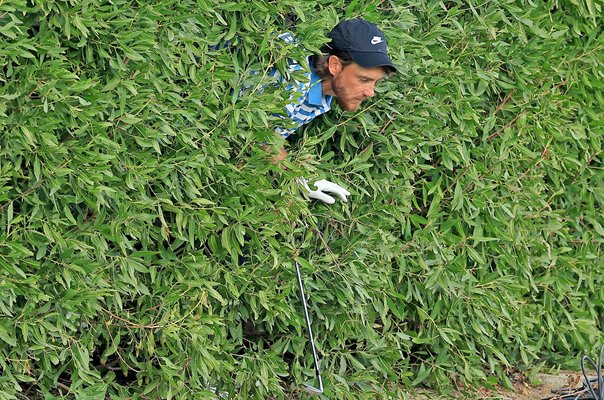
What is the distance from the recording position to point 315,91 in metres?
5.18

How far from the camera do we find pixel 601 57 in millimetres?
6637

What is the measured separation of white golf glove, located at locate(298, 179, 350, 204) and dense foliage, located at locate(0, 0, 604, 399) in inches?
3.0

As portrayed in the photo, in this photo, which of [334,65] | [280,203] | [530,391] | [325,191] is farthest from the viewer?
[530,391]

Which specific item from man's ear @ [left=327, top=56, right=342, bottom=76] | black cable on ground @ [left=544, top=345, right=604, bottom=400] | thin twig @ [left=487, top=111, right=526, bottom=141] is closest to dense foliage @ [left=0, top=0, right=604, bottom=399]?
thin twig @ [left=487, top=111, right=526, bottom=141]

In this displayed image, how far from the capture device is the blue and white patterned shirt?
498 centimetres

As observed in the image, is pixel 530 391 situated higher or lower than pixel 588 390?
lower

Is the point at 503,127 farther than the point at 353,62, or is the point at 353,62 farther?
the point at 503,127

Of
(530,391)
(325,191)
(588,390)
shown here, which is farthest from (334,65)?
(530,391)

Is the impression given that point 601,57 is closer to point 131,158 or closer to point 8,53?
point 131,158

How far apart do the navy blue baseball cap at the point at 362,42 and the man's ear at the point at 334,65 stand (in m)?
0.05

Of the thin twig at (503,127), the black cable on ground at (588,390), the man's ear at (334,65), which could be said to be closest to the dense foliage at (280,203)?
the thin twig at (503,127)

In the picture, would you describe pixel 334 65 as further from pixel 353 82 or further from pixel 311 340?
pixel 311 340

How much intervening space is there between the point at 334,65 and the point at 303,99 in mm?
246

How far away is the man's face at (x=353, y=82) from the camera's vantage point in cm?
513
